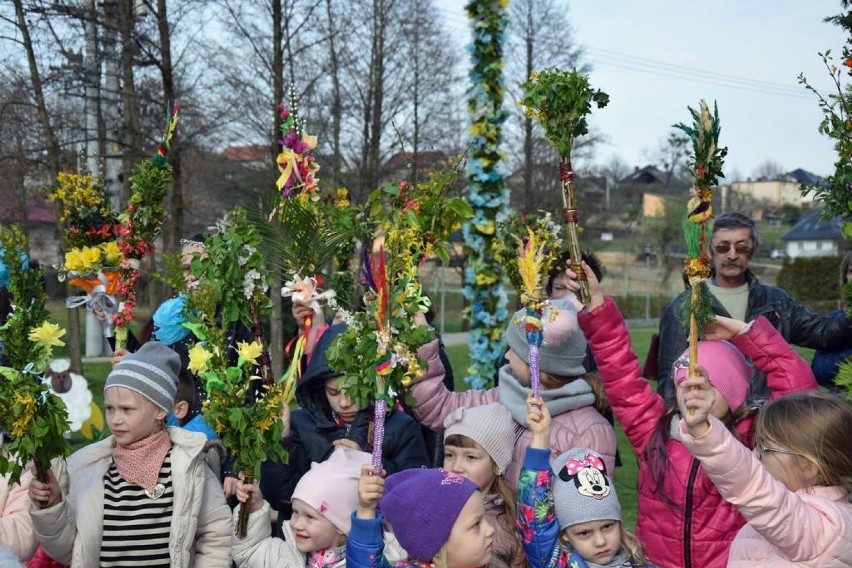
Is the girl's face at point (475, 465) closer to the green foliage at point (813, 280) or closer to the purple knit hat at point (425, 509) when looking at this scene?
the purple knit hat at point (425, 509)

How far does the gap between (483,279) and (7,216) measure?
31.9 ft

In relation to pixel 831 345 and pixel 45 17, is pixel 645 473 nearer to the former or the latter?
pixel 831 345

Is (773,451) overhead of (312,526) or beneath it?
overhead

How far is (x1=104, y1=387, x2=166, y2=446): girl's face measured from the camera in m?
3.67

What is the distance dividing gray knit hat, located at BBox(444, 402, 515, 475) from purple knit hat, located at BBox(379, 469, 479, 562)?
0.60 m

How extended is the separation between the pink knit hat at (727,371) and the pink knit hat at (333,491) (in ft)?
4.32

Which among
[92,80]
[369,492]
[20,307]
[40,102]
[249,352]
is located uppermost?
[92,80]

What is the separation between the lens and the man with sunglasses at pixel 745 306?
5098 mm

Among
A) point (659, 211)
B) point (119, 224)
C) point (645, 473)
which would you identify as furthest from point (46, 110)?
point (659, 211)

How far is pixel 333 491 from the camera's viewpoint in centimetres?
355

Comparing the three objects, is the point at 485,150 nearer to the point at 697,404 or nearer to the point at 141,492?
the point at 141,492

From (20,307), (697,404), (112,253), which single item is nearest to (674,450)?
(697,404)

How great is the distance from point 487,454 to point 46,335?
1753mm

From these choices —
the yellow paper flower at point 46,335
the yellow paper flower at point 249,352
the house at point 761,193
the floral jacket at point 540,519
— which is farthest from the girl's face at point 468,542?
the house at point 761,193
